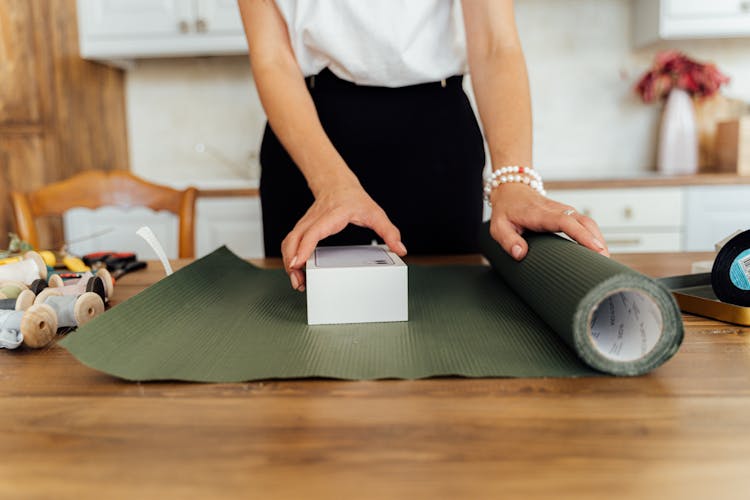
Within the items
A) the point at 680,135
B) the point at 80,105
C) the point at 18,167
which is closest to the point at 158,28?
the point at 80,105

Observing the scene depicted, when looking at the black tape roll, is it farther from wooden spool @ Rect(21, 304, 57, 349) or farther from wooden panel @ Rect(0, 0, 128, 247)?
wooden panel @ Rect(0, 0, 128, 247)

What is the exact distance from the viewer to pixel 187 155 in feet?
9.39

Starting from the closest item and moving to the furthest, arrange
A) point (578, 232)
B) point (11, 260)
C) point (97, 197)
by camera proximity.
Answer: point (578, 232)
point (11, 260)
point (97, 197)

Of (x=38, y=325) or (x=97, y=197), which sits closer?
(x=38, y=325)

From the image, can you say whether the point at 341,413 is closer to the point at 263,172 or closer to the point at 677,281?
the point at 677,281

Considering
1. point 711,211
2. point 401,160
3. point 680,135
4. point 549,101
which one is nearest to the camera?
point 401,160

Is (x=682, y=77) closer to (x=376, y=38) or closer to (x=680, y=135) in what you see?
(x=680, y=135)

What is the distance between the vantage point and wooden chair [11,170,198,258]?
1.60m

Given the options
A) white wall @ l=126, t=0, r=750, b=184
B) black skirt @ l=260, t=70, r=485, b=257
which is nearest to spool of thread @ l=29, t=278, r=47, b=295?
black skirt @ l=260, t=70, r=485, b=257

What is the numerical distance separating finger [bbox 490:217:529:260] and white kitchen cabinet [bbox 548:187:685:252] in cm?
154

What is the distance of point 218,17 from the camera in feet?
7.90

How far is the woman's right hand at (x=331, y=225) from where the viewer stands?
0.71m

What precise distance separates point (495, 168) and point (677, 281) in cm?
30

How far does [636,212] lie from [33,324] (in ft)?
6.90
